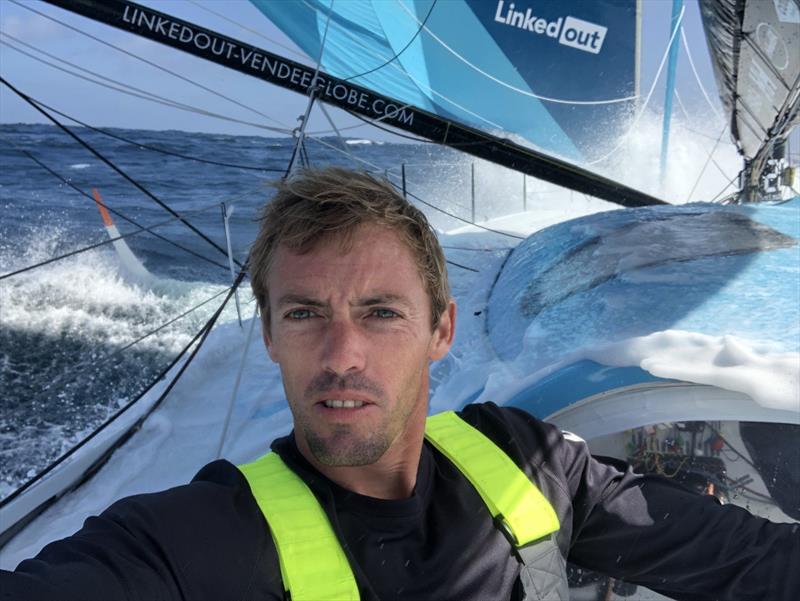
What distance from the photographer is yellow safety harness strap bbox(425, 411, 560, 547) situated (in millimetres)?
946

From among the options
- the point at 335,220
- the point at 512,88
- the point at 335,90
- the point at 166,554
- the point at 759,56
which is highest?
the point at 759,56

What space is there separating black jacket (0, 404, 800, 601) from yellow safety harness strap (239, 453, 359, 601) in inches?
0.6

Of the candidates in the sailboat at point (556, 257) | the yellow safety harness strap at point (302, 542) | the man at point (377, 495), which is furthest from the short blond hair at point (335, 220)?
the sailboat at point (556, 257)

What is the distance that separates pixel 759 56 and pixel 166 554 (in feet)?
14.0

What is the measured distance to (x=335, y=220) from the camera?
949mm

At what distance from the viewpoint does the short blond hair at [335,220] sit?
37.2 inches

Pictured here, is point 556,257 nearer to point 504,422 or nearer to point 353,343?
point 504,422

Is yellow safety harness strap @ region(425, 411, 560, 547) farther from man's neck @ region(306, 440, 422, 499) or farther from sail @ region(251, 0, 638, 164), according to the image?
sail @ region(251, 0, 638, 164)

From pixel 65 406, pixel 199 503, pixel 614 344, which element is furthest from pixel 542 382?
pixel 65 406

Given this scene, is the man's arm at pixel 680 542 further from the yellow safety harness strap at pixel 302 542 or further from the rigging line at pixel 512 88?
the rigging line at pixel 512 88

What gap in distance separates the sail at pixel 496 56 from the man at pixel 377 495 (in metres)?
3.59

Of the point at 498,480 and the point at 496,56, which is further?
the point at 496,56

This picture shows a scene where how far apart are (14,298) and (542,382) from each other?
173 inches

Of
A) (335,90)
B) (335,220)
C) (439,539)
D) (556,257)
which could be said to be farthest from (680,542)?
(335,90)
